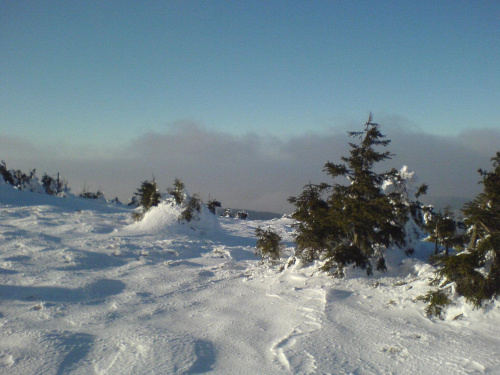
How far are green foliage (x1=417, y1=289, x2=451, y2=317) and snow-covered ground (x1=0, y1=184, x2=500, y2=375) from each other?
0.22 m

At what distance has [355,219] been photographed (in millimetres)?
11703

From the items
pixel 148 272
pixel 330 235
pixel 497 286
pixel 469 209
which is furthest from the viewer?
pixel 148 272

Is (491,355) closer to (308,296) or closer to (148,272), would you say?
(308,296)

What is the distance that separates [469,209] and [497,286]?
185cm

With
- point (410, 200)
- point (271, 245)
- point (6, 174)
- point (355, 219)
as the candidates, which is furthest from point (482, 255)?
point (6, 174)

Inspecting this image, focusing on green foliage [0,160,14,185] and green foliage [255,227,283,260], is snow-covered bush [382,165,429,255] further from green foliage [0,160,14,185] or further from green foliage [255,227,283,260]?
green foliage [0,160,14,185]

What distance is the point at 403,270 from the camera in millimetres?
11914

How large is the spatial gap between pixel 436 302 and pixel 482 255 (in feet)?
5.05

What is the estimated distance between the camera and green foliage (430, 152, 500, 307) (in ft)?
26.3

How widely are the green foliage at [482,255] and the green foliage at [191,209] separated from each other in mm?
18198

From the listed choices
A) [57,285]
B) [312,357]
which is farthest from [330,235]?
[57,285]

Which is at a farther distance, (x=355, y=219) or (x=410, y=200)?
(x=410, y=200)

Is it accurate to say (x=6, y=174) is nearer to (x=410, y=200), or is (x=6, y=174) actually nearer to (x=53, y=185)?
(x=53, y=185)

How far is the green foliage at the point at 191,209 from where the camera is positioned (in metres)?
24.8
